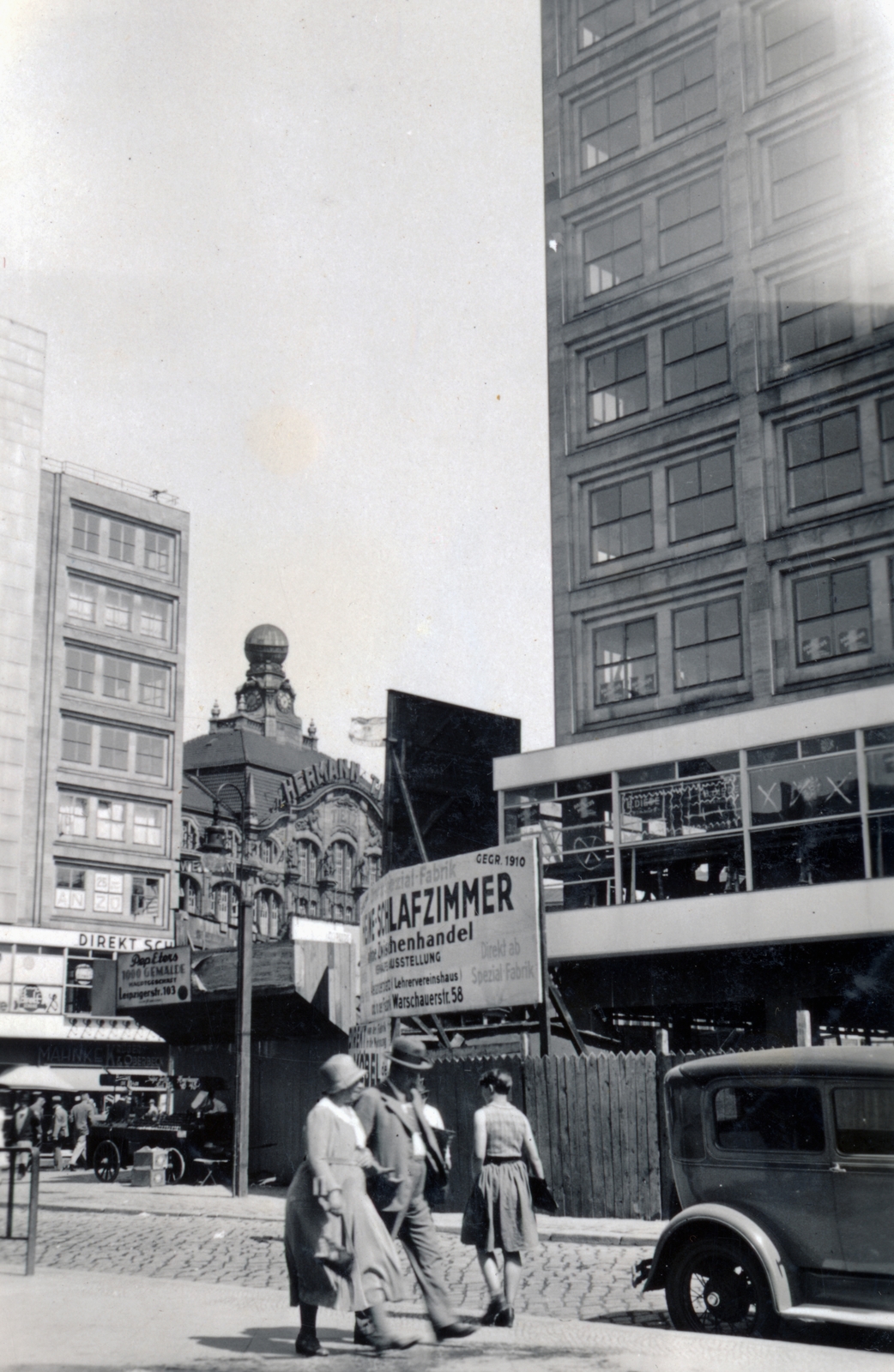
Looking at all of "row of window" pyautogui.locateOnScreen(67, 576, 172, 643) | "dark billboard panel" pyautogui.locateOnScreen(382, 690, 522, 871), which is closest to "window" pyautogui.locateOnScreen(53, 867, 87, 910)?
"row of window" pyautogui.locateOnScreen(67, 576, 172, 643)

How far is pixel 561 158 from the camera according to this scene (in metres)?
39.2

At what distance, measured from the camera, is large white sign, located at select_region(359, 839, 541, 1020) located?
22.2m

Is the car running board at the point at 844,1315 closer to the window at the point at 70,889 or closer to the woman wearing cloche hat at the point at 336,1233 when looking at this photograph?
the woman wearing cloche hat at the point at 336,1233

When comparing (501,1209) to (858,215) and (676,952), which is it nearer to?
(676,952)

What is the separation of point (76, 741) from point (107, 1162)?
33054mm

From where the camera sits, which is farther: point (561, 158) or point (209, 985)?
point (561, 158)

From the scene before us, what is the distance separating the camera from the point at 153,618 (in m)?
64.1

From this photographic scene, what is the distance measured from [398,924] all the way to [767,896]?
820 cm

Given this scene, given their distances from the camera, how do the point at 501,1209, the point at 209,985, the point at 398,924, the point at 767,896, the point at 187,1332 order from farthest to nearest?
1. the point at 209,985
2. the point at 767,896
3. the point at 398,924
4. the point at 501,1209
5. the point at 187,1332

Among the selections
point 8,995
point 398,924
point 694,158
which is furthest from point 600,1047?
point 8,995

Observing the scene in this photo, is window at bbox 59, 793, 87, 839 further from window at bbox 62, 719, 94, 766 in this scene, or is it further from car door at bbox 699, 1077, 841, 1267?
car door at bbox 699, 1077, 841, 1267

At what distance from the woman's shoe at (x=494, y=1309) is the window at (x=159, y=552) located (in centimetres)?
5649

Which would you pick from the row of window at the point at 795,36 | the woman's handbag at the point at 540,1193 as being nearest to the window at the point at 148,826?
the row of window at the point at 795,36

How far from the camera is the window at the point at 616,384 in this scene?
3659cm
